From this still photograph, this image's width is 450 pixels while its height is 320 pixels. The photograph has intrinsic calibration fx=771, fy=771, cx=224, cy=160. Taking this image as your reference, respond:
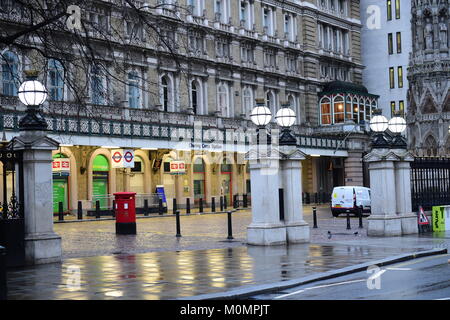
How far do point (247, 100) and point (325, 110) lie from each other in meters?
10.6

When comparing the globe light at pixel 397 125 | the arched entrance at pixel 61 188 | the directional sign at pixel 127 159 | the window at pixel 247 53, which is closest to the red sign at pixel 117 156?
the directional sign at pixel 127 159

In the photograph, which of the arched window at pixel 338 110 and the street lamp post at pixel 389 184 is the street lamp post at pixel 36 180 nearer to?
the street lamp post at pixel 389 184

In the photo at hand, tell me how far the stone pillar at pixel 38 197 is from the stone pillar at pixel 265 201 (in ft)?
19.0

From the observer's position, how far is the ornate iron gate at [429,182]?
26156 mm

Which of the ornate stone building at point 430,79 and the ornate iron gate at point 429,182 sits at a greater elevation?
the ornate stone building at point 430,79

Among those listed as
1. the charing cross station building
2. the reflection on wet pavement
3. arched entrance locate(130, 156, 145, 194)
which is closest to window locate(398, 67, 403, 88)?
the charing cross station building

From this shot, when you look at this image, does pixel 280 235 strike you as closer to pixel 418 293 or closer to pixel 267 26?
pixel 418 293

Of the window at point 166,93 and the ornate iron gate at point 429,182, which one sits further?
the window at point 166,93

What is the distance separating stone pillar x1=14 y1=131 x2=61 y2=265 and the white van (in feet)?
75.6

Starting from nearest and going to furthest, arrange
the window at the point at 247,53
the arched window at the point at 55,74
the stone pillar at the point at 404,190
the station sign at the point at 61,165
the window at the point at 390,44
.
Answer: the arched window at the point at 55,74 < the stone pillar at the point at 404,190 < the station sign at the point at 61,165 < the window at the point at 247,53 < the window at the point at 390,44

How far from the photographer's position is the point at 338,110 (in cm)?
6712

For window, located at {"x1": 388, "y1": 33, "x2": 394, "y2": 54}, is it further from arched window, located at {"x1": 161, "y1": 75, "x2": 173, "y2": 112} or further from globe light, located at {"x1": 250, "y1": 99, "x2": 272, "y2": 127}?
globe light, located at {"x1": 250, "y1": 99, "x2": 272, "y2": 127}

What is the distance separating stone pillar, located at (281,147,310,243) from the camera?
21281mm

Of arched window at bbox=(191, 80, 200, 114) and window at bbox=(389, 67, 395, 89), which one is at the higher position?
window at bbox=(389, 67, 395, 89)
